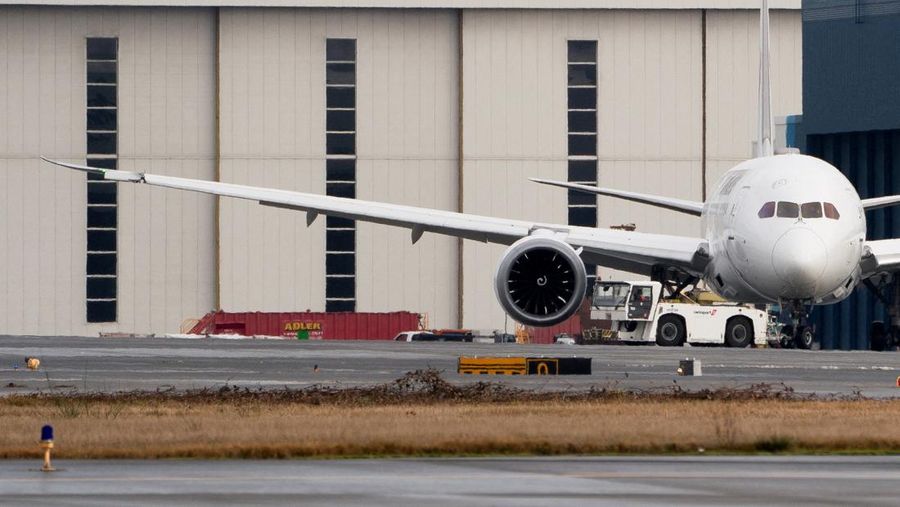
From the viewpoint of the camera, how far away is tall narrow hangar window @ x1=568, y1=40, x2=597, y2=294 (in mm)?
80688

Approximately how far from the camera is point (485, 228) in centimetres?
4244

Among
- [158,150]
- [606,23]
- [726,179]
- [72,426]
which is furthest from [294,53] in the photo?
[72,426]

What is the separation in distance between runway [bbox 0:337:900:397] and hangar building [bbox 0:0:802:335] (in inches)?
1290

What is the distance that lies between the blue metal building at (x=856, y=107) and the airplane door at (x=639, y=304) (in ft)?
51.8

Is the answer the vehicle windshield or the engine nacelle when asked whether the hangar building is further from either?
the engine nacelle

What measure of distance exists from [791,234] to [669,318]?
1837 cm

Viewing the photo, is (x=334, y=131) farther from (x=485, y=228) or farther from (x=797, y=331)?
(x=797, y=331)

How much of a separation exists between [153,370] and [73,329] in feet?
155

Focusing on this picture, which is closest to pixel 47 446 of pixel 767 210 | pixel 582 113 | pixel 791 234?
pixel 791 234

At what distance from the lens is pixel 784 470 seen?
642 inches

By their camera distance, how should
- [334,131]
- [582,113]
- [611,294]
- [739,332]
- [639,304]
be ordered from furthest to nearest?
1. [582,113]
2. [334,131]
3. [611,294]
4. [639,304]
5. [739,332]

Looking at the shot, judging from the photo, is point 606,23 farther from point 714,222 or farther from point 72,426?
point 72,426

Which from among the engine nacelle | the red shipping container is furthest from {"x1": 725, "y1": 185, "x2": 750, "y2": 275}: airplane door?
the red shipping container

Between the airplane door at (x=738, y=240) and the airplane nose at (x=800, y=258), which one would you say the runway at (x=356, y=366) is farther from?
the airplane door at (x=738, y=240)
